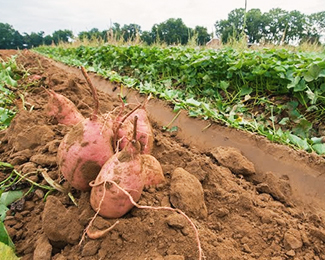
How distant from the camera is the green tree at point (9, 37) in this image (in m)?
57.1

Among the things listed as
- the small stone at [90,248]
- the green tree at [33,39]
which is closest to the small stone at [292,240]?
the small stone at [90,248]

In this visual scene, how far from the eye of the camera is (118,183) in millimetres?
1259

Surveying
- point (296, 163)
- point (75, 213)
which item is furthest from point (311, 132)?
point (75, 213)

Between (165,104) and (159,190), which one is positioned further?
(165,104)

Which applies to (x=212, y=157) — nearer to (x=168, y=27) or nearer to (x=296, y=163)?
(x=296, y=163)

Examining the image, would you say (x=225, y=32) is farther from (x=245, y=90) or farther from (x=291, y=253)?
(x=291, y=253)

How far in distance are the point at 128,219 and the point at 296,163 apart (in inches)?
63.3

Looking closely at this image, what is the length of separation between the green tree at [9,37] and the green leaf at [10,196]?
213 ft

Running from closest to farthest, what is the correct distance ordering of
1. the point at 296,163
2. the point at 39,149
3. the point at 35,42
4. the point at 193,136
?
the point at 39,149, the point at 296,163, the point at 193,136, the point at 35,42

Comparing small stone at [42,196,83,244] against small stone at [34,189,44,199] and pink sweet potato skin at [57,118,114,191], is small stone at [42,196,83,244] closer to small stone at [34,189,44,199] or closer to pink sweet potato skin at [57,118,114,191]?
pink sweet potato skin at [57,118,114,191]

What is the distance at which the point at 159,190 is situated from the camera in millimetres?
1579

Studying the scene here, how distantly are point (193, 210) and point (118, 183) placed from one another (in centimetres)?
49

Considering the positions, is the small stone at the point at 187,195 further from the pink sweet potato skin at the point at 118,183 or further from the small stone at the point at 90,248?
the small stone at the point at 90,248

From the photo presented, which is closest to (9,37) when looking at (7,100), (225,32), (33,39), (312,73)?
(33,39)
